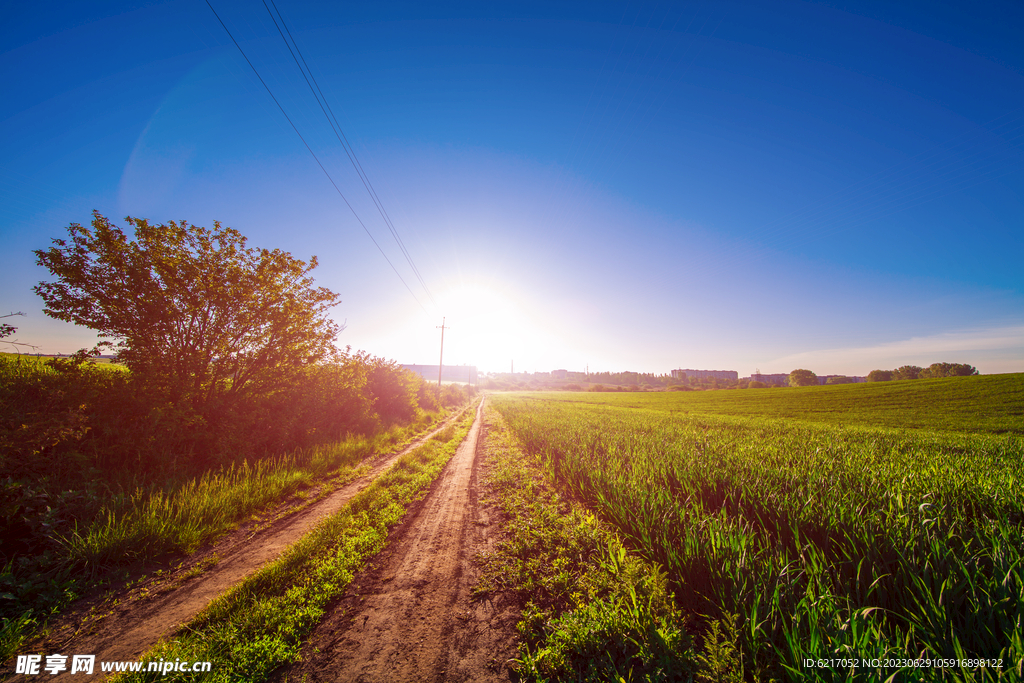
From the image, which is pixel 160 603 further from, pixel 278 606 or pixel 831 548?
pixel 831 548

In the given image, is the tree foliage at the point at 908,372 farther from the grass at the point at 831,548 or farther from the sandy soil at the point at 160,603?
the sandy soil at the point at 160,603

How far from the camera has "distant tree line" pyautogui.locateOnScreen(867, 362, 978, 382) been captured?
186ft

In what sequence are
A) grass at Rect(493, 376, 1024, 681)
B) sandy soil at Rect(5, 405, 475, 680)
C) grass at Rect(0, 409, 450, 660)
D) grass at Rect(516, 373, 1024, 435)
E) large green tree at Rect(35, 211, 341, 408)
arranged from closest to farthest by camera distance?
grass at Rect(493, 376, 1024, 681), sandy soil at Rect(5, 405, 475, 680), grass at Rect(0, 409, 450, 660), large green tree at Rect(35, 211, 341, 408), grass at Rect(516, 373, 1024, 435)

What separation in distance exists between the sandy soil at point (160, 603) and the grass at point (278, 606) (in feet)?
1.05

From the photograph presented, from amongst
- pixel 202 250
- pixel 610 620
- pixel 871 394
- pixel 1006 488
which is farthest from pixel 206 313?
pixel 871 394

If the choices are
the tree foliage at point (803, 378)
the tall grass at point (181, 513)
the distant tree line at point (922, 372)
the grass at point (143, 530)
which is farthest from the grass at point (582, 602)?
the tree foliage at point (803, 378)

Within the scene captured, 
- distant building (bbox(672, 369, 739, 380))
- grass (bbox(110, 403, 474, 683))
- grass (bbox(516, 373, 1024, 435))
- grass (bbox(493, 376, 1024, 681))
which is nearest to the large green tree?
grass (bbox(110, 403, 474, 683))

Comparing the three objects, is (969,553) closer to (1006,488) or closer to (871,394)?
(1006,488)

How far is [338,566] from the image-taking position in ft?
13.9

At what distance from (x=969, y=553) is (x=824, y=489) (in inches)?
65.8

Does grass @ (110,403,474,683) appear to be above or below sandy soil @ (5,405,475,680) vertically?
above

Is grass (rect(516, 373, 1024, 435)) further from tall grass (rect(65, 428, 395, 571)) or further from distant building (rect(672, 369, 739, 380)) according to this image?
distant building (rect(672, 369, 739, 380))

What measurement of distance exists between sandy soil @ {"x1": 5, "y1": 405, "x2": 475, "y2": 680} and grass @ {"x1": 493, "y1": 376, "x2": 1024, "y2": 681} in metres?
5.54

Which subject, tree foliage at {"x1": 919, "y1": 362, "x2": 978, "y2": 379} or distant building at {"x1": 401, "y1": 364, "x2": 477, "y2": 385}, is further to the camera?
distant building at {"x1": 401, "y1": 364, "x2": 477, "y2": 385}
